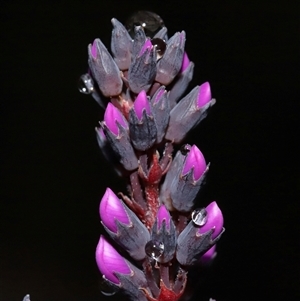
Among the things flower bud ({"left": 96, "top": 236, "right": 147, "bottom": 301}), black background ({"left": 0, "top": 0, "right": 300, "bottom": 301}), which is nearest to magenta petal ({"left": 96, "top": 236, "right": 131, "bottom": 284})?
flower bud ({"left": 96, "top": 236, "right": 147, "bottom": 301})

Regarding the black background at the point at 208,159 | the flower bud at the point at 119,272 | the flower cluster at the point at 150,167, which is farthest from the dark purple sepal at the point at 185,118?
the black background at the point at 208,159

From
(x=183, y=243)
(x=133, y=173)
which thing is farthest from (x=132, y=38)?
(x=183, y=243)

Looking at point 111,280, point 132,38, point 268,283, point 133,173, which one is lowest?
point 268,283

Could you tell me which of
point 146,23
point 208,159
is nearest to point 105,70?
point 146,23

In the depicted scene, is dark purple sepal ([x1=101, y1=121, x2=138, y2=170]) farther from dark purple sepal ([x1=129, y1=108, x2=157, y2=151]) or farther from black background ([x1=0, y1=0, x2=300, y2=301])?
black background ([x1=0, y1=0, x2=300, y2=301])

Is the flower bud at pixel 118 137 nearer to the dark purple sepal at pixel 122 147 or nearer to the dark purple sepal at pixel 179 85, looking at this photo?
the dark purple sepal at pixel 122 147

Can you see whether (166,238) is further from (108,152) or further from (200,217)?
(108,152)

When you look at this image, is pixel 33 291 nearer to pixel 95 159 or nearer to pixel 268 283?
pixel 95 159
